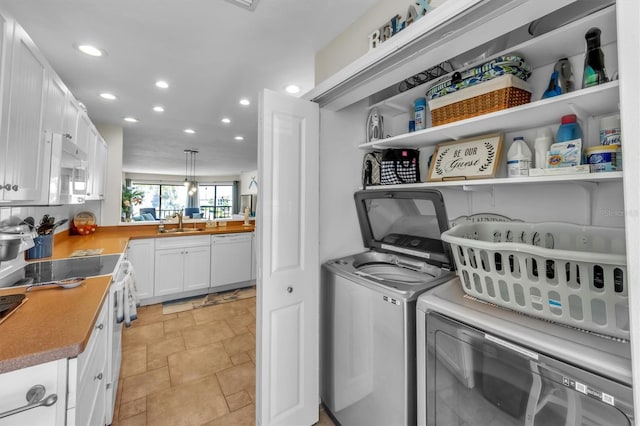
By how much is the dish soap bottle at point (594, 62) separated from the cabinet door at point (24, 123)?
7.43 ft

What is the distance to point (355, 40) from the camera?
5.65ft

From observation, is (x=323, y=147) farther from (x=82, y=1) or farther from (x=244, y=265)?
(x=244, y=265)

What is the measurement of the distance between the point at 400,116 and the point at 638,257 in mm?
1539

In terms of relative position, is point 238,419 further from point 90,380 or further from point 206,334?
point 206,334

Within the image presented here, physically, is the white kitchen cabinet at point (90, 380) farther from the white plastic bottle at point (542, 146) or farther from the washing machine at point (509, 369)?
the white plastic bottle at point (542, 146)

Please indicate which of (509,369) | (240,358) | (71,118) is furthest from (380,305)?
(71,118)

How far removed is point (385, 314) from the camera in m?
1.28

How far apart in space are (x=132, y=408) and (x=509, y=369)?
2.20 meters

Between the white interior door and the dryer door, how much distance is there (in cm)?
72

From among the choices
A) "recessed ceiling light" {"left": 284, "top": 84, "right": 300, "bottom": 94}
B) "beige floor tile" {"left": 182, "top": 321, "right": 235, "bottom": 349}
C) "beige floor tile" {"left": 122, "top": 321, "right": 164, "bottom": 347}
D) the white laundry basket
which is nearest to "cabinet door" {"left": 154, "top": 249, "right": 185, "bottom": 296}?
"beige floor tile" {"left": 122, "top": 321, "right": 164, "bottom": 347}

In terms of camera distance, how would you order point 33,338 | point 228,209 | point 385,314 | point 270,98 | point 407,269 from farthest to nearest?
point 228,209 < point 407,269 < point 270,98 < point 385,314 < point 33,338

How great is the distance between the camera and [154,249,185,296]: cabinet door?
347 centimetres

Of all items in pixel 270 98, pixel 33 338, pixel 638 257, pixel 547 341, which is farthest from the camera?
pixel 270 98

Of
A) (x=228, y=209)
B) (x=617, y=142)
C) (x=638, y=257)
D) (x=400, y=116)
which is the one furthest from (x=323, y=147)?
(x=228, y=209)
